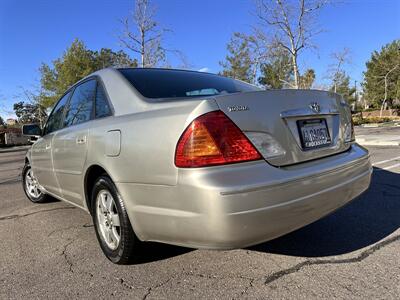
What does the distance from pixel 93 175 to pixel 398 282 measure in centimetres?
244

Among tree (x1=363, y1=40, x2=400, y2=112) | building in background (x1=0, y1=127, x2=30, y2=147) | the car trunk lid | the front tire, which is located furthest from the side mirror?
tree (x1=363, y1=40, x2=400, y2=112)

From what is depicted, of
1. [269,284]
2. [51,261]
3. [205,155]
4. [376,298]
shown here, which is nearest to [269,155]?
[205,155]

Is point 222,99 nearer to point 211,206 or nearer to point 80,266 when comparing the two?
point 211,206

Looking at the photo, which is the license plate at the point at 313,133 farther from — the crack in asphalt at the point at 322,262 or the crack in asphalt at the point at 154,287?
the crack in asphalt at the point at 154,287

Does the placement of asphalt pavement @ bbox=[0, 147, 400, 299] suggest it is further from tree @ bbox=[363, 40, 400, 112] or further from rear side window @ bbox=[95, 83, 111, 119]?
tree @ bbox=[363, 40, 400, 112]

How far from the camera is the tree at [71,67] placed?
36.3 metres

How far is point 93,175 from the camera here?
3.24 meters

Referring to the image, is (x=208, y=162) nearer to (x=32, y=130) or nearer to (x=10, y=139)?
(x=32, y=130)

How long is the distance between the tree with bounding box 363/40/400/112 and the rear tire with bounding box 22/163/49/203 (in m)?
53.8

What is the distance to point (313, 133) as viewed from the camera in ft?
8.83

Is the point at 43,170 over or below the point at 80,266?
over

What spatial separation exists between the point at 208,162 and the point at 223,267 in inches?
39.6

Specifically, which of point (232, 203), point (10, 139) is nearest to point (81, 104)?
point (232, 203)

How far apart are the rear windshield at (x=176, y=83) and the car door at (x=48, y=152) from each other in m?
1.29
